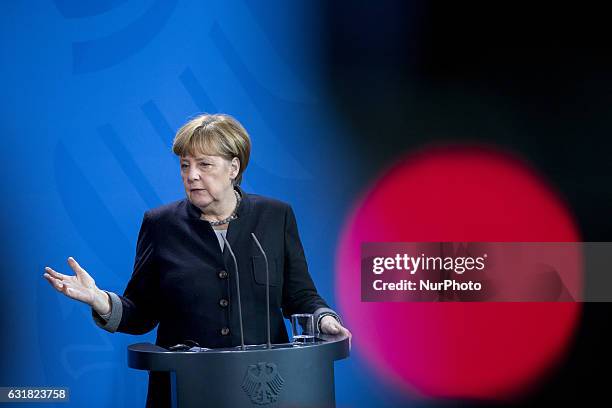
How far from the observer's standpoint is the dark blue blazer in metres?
2.71

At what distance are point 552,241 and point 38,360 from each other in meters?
2.45

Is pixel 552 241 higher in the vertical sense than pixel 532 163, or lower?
lower

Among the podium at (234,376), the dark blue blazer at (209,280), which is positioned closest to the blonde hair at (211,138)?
the dark blue blazer at (209,280)

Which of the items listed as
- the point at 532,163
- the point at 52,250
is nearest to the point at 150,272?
the point at 52,250

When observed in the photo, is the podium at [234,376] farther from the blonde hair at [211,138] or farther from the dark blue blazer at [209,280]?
the blonde hair at [211,138]

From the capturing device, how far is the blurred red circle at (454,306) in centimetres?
396

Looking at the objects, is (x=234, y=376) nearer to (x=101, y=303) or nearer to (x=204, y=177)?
(x=101, y=303)

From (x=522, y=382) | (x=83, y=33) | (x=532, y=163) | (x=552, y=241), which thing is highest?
(x=83, y=33)

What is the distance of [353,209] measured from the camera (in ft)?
13.0

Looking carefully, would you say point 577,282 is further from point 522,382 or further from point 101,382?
point 101,382

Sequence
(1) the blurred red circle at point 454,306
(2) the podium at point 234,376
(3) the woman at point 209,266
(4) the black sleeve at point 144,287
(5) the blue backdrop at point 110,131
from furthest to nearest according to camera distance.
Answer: (1) the blurred red circle at point 454,306 → (5) the blue backdrop at point 110,131 → (4) the black sleeve at point 144,287 → (3) the woman at point 209,266 → (2) the podium at point 234,376

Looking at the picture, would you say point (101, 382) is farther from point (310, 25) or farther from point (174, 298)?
point (310, 25)

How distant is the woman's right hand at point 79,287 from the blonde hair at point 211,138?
0.49 metres

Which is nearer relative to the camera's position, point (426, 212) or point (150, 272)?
point (150, 272)
